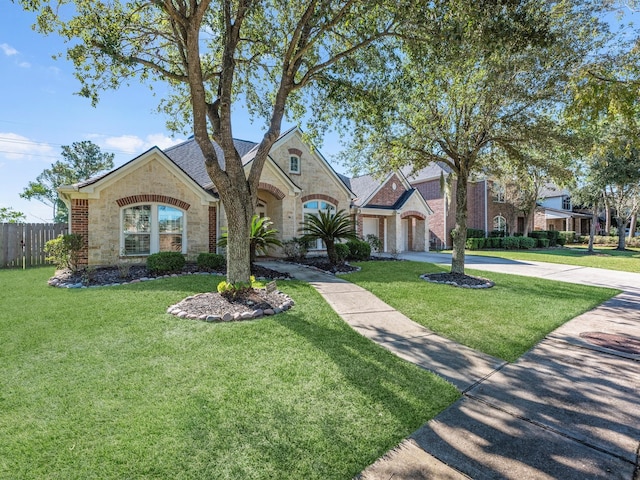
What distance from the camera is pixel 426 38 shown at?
6836 mm

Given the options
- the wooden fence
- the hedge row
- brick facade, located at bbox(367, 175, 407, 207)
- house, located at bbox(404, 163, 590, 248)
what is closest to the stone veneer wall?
the wooden fence

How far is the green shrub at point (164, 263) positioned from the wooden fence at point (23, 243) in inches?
308

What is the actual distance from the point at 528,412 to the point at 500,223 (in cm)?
3027

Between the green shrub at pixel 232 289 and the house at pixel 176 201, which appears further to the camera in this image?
the house at pixel 176 201

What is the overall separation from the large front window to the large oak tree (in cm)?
473

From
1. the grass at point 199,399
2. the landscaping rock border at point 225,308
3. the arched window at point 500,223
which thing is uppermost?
the arched window at point 500,223

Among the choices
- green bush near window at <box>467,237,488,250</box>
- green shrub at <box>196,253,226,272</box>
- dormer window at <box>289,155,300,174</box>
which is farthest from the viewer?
green bush near window at <box>467,237,488,250</box>

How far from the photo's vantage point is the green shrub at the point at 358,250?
15234mm

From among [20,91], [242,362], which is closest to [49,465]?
[242,362]

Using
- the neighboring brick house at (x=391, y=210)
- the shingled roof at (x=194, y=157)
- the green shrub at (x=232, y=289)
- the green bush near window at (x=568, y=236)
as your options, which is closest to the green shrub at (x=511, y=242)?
the neighboring brick house at (x=391, y=210)

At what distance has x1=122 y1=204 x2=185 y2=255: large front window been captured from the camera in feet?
38.4

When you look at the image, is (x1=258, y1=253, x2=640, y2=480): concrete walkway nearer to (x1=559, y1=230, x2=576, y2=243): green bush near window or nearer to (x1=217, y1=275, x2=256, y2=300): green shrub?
(x1=217, y1=275, x2=256, y2=300): green shrub

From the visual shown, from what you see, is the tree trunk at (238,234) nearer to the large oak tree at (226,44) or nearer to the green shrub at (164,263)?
the large oak tree at (226,44)

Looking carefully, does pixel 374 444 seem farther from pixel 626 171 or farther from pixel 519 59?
pixel 626 171
